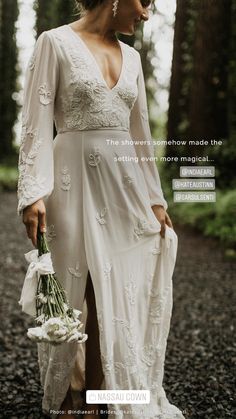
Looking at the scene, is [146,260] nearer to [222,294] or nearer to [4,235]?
[222,294]

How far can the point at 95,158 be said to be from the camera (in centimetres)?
200

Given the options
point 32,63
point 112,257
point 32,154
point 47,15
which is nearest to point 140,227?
point 112,257

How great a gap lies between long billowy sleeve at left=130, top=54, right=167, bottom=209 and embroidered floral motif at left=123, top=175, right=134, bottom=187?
0.17 metres

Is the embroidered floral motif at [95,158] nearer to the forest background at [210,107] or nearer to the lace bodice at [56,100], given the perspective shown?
the lace bodice at [56,100]

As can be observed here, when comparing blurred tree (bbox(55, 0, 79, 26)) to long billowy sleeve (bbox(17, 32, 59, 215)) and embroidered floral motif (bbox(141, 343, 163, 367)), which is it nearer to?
long billowy sleeve (bbox(17, 32, 59, 215))

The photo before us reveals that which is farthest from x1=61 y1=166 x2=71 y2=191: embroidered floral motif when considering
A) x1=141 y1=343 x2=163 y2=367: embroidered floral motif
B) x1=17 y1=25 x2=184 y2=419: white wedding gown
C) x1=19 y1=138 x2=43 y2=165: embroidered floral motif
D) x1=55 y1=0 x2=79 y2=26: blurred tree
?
x1=55 y1=0 x2=79 y2=26: blurred tree

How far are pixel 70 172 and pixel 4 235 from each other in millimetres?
5286

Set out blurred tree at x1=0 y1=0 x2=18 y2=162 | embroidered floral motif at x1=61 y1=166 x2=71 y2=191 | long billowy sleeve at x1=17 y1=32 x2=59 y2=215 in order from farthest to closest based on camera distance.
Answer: blurred tree at x1=0 y1=0 x2=18 y2=162
embroidered floral motif at x1=61 y1=166 x2=71 y2=191
long billowy sleeve at x1=17 y1=32 x2=59 y2=215

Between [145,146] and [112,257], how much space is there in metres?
0.50

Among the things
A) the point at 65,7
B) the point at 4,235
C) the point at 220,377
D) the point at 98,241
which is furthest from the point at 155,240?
the point at 4,235

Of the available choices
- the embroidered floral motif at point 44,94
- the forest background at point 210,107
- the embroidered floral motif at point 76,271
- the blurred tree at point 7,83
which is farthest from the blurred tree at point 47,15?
the blurred tree at point 7,83

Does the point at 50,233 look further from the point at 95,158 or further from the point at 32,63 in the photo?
the point at 32,63

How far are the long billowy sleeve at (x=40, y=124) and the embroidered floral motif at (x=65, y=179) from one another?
0.08 metres

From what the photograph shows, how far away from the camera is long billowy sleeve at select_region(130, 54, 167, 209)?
2223 millimetres
